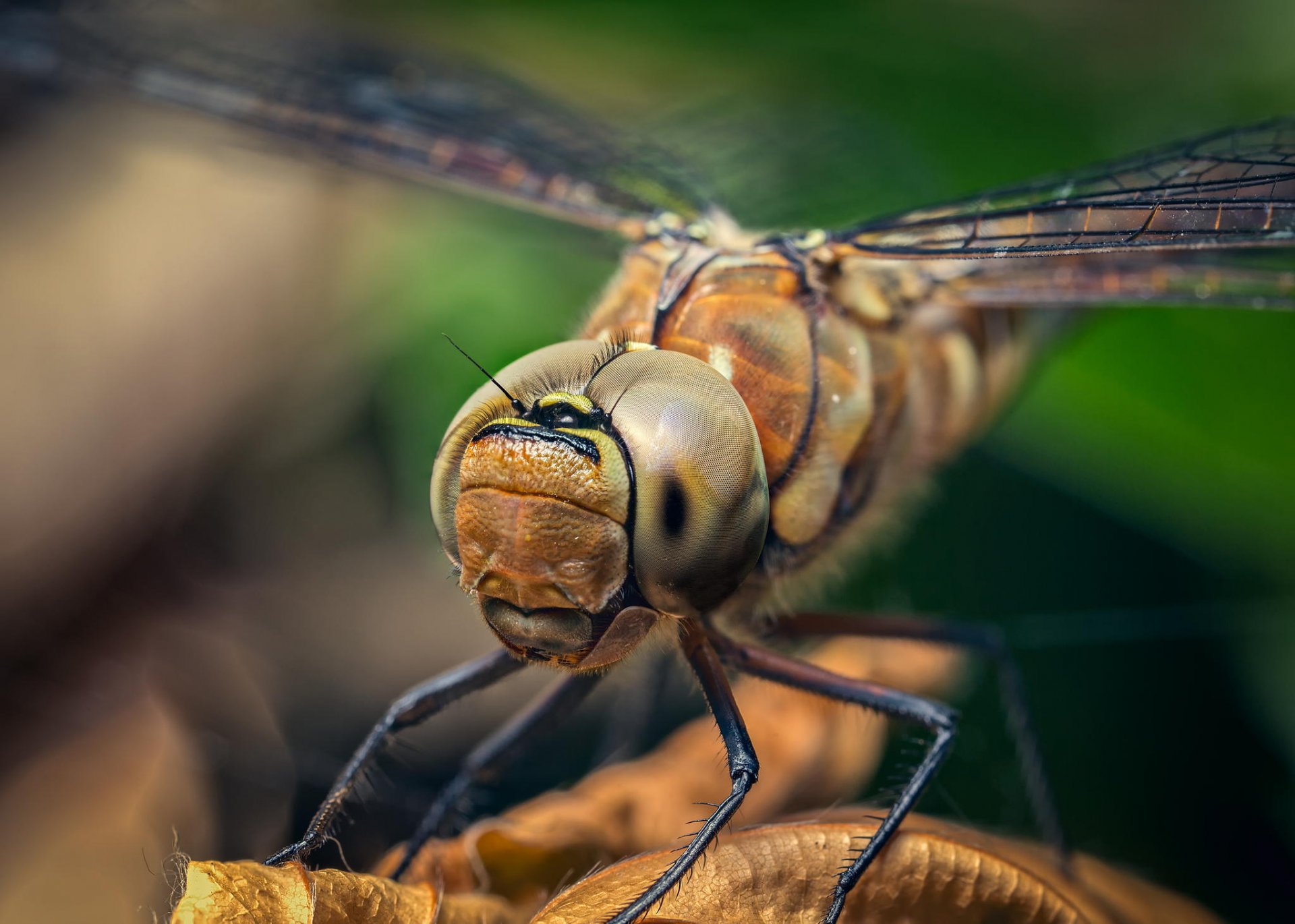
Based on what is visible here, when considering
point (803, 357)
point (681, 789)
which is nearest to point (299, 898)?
point (681, 789)

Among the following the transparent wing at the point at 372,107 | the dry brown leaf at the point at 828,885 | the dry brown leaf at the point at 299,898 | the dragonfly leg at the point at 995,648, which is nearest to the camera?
the dry brown leaf at the point at 299,898

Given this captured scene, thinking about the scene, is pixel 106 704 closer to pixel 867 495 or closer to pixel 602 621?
pixel 602 621

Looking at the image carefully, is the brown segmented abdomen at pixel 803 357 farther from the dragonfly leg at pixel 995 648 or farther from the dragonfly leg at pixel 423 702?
the dragonfly leg at pixel 423 702

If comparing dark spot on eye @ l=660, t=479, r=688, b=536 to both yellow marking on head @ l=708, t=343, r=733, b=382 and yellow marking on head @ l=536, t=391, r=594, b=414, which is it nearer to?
yellow marking on head @ l=536, t=391, r=594, b=414

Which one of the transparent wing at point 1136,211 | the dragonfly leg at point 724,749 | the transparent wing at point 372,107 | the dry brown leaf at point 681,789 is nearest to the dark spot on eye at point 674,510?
the dragonfly leg at point 724,749

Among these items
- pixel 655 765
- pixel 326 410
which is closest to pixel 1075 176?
pixel 655 765

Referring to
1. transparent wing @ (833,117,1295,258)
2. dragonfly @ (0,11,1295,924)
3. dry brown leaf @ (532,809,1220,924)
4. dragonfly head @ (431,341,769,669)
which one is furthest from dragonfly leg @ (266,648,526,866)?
transparent wing @ (833,117,1295,258)
